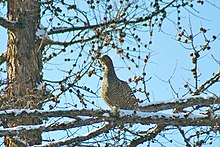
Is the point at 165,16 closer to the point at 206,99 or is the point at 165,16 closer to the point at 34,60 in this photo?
the point at 34,60

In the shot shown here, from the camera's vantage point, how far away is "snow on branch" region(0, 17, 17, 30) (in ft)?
32.4

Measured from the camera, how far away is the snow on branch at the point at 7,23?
988 centimetres

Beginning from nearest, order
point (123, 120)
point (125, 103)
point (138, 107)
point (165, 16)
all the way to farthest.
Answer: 1. point (123, 120)
2. point (138, 107)
3. point (125, 103)
4. point (165, 16)

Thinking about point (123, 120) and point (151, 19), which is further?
point (151, 19)

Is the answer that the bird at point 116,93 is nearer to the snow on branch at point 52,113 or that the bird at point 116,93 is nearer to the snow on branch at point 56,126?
the snow on branch at point 56,126

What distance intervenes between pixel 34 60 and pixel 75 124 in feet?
9.82

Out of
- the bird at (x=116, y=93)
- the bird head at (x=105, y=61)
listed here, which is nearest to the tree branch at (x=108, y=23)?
the bird head at (x=105, y=61)

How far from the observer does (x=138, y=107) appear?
7883 mm

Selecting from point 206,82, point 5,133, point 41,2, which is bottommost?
point 5,133

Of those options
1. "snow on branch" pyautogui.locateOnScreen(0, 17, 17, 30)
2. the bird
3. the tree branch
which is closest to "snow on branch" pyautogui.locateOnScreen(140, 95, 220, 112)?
the bird

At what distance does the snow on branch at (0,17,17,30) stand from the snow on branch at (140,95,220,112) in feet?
10.7

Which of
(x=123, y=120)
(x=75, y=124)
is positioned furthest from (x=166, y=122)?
(x=75, y=124)

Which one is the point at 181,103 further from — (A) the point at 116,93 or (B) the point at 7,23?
(B) the point at 7,23

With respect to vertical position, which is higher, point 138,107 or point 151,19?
point 151,19
